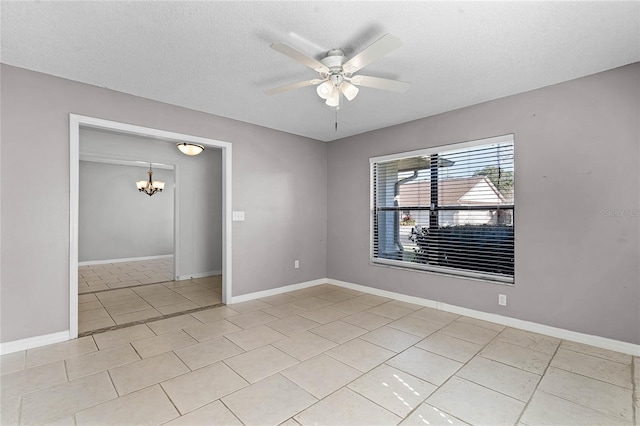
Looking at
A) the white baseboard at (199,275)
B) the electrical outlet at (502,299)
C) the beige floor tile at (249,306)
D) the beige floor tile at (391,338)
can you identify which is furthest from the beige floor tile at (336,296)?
the white baseboard at (199,275)

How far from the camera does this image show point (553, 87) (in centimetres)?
301

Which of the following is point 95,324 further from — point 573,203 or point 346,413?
point 573,203

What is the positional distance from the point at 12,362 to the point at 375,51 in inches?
145

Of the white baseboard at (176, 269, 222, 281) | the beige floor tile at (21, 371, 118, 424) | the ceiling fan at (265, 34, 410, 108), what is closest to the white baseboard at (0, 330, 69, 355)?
the beige floor tile at (21, 371, 118, 424)

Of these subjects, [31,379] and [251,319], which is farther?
[251,319]

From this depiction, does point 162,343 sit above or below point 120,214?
below

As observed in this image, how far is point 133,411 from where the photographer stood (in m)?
1.87

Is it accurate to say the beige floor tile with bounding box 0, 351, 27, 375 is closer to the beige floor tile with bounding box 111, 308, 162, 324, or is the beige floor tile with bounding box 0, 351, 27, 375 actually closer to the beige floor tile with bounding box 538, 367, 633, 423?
the beige floor tile with bounding box 111, 308, 162, 324

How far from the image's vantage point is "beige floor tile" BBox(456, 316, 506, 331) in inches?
128

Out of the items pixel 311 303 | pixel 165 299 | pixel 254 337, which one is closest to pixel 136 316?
pixel 165 299

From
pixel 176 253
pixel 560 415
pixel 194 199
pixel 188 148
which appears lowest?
pixel 560 415

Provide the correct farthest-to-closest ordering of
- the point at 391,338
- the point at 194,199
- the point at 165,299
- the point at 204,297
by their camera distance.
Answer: the point at 194,199, the point at 204,297, the point at 165,299, the point at 391,338

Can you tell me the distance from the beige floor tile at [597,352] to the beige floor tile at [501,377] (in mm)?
793

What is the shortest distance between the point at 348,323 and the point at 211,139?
113 inches
